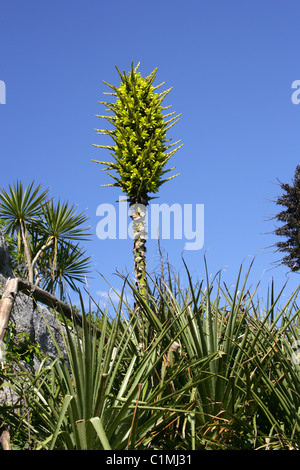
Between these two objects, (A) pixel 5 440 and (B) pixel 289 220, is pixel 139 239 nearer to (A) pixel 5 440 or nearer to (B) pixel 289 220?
(A) pixel 5 440

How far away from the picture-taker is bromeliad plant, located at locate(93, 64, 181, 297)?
8625mm

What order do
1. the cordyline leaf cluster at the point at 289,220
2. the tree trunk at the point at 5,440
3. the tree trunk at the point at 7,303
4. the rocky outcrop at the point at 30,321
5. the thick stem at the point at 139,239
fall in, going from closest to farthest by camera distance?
the tree trunk at the point at 5,440 < the tree trunk at the point at 7,303 < the rocky outcrop at the point at 30,321 < the thick stem at the point at 139,239 < the cordyline leaf cluster at the point at 289,220

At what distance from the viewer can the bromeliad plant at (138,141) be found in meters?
8.62

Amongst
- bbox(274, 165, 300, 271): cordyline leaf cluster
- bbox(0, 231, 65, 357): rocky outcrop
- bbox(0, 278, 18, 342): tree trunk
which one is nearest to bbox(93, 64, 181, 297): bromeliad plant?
bbox(0, 231, 65, 357): rocky outcrop

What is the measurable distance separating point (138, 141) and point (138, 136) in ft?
0.37

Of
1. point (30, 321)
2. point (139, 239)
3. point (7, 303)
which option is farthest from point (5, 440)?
point (139, 239)

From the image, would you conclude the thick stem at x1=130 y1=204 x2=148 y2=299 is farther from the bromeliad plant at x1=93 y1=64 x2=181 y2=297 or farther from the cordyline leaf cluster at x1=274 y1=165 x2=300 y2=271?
the cordyline leaf cluster at x1=274 y1=165 x2=300 y2=271

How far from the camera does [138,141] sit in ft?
29.5

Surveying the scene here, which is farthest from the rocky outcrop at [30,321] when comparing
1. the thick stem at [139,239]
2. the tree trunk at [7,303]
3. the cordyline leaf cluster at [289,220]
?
the cordyline leaf cluster at [289,220]

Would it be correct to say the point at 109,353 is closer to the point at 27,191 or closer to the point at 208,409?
the point at 208,409

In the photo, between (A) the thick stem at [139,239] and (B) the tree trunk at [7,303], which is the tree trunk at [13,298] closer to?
(B) the tree trunk at [7,303]

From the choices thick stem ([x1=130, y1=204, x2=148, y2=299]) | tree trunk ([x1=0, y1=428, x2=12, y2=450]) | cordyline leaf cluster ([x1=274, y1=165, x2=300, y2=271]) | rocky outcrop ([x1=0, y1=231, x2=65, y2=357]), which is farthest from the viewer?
cordyline leaf cluster ([x1=274, y1=165, x2=300, y2=271])

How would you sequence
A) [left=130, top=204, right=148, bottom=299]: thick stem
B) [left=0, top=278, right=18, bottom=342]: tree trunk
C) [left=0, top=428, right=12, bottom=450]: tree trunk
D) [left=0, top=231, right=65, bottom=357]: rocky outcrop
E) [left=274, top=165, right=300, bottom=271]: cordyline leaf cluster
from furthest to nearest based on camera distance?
[left=274, top=165, right=300, bottom=271]: cordyline leaf cluster
[left=130, top=204, right=148, bottom=299]: thick stem
[left=0, top=231, right=65, bottom=357]: rocky outcrop
[left=0, top=278, right=18, bottom=342]: tree trunk
[left=0, top=428, right=12, bottom=450]: tree trunk

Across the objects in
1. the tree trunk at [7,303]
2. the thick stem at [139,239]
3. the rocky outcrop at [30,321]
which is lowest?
the rocky outcrop at [30,321]
